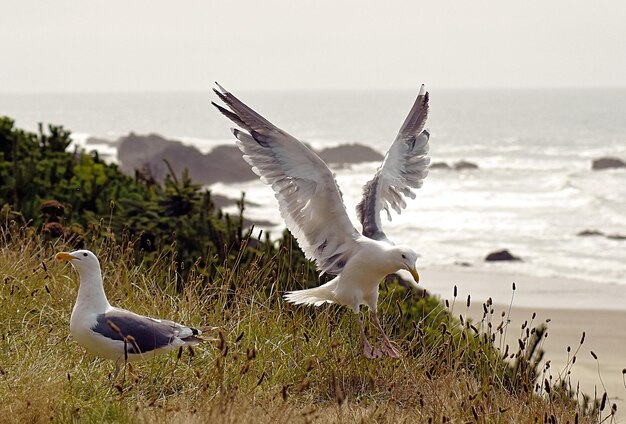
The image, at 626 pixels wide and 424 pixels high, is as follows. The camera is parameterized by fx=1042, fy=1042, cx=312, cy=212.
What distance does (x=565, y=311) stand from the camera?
18.6m

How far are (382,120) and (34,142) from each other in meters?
137

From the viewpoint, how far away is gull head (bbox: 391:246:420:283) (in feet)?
21.0

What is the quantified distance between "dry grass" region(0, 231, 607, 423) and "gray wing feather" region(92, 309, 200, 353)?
0.25 metres

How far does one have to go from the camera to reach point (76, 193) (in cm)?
1120

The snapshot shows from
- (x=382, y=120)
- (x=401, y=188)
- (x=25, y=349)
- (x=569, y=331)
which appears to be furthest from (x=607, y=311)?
(x=382, y=120)

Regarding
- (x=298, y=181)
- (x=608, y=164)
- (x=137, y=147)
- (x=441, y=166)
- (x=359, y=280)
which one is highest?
(x=298, y=181)

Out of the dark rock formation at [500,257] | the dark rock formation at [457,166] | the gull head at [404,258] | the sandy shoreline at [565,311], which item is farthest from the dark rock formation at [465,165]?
the gull head at [404,258]

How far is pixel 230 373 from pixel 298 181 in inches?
60.3

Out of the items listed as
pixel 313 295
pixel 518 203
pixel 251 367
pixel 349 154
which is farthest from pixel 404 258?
pixel 349 154

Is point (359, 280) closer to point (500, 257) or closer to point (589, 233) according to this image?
point (500, 257)

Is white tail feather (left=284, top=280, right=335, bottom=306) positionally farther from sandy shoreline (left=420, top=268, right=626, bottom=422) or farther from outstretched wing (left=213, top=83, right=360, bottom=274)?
sandy shoreline (left=420, top=268, right=626, bottom=422)

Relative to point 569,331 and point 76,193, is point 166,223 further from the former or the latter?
point 569,331

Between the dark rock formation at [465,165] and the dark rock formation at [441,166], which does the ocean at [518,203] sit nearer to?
the dark rock formation at [465,165]

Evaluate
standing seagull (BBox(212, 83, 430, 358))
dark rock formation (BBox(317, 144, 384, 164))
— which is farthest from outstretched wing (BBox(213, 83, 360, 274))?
dark rock formation (BBox(317, 144, 384, 164))
